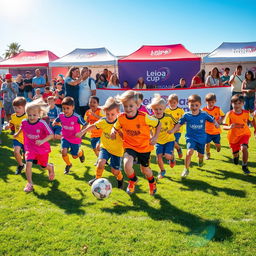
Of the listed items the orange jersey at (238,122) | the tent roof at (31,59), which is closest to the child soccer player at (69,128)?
the orange jersey at (238,122)

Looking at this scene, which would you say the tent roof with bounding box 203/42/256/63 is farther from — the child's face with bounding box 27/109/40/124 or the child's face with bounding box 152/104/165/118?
the child's face with bounding box 27/109/40/124

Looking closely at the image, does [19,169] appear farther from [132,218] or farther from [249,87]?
[249,87]

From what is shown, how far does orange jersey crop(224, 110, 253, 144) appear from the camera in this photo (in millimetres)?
5820

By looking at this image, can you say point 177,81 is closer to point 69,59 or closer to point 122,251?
point 69,59

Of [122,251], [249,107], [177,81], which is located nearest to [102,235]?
[122,251]

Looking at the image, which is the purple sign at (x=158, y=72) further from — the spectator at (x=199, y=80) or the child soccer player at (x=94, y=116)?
the child soccer player at (x=94, y=116)

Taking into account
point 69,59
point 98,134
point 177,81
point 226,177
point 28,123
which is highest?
point 69,59

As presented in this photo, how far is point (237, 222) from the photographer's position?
3496 millimetres

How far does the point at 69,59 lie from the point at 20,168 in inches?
486

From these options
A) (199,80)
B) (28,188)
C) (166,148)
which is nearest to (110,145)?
(166,148)

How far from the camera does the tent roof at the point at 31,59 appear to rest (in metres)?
18.6

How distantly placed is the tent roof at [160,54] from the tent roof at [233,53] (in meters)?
1.26

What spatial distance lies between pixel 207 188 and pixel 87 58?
13.8 metres

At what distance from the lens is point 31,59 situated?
763 inches
